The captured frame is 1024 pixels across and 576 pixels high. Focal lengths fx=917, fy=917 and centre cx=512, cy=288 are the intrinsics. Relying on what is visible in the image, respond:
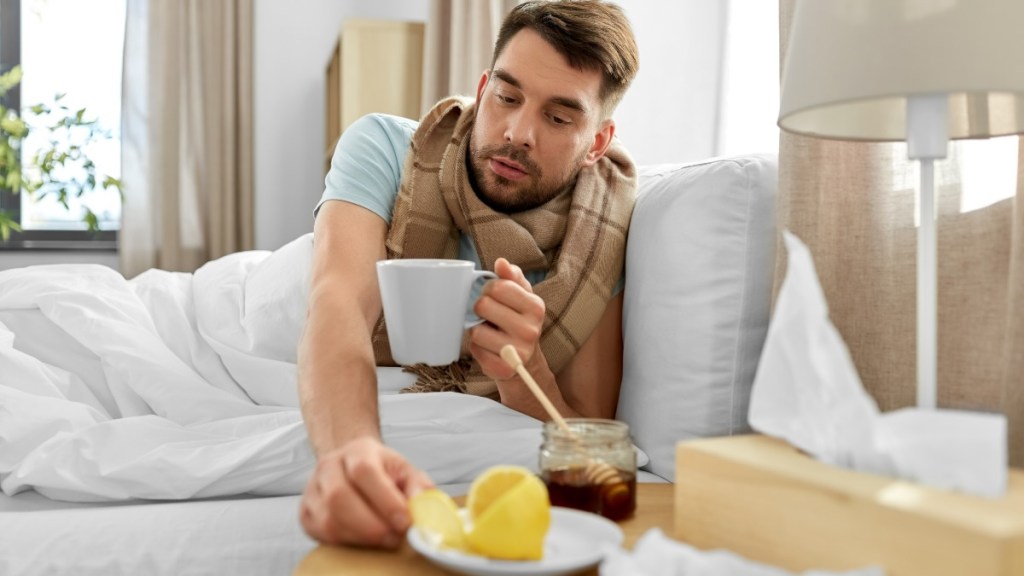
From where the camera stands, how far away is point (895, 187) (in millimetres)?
1049

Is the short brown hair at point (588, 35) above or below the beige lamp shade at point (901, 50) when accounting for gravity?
above

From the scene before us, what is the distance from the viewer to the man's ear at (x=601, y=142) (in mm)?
1562

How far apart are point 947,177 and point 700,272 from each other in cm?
32

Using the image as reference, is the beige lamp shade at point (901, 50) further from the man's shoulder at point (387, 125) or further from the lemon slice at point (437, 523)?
the man's shoulder at point (387, 125)

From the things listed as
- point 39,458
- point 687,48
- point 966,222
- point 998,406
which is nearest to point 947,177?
point 966,222

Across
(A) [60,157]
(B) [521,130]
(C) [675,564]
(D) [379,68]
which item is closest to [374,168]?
(B) [521,130]

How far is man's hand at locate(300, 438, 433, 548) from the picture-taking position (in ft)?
2.33

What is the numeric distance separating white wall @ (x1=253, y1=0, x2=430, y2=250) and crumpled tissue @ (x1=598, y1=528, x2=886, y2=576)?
12.5ft

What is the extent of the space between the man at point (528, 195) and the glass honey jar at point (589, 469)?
0.43 metres

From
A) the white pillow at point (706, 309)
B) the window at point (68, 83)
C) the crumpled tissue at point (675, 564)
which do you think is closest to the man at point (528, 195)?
the white pillow at point (706, 309)

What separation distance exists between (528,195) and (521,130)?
0.37ft

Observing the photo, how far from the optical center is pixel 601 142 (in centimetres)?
159

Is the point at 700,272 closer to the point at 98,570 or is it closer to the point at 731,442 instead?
the point at 731,442

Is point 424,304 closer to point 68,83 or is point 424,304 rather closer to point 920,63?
point 920,63
